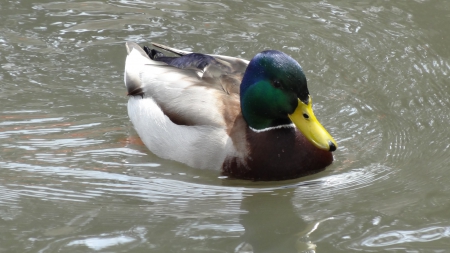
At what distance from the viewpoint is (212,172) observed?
6.23 metres

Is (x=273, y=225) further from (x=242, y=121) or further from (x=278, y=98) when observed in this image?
(x=242, y=121)

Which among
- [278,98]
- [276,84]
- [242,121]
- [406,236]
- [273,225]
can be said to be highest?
[276,84]

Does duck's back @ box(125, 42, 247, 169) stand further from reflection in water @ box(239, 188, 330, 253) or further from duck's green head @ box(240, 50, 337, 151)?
reflection in water @ box(239, 188, 330, 253)

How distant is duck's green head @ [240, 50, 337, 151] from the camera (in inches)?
227

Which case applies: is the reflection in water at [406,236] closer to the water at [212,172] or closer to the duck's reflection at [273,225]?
the water at [212,172]

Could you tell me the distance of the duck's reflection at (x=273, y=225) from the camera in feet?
16.4

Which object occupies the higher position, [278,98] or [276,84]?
[276,84]

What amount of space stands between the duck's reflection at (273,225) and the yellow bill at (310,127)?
49 cm

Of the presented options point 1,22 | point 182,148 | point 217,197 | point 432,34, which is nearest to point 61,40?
point 1,22

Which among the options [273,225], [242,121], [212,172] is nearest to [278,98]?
[242,121]

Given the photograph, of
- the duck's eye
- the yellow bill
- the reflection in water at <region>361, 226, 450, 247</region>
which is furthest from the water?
the duck's eye

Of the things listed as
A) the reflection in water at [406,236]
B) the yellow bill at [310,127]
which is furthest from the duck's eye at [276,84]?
the reflection in water at [406,236]

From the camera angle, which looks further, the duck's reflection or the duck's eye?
the duck's eye

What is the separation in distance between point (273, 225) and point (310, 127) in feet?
2.75
